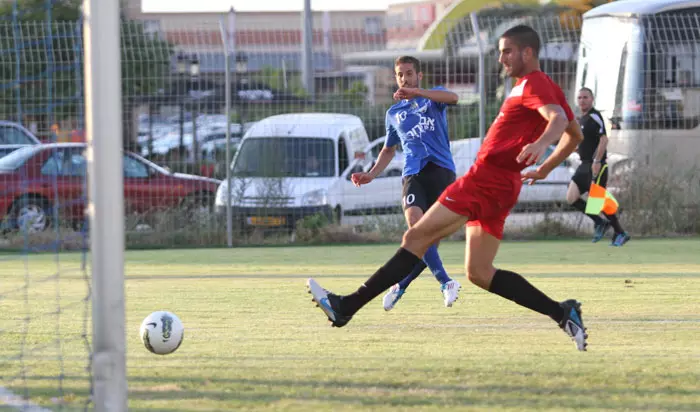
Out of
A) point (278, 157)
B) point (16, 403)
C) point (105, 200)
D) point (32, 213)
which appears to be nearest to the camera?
point (105, 200)

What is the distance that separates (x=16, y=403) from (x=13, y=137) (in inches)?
508

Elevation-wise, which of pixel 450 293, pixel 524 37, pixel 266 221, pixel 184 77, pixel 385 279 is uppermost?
pixel 184 77

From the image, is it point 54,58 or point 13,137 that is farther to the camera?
point 13,137

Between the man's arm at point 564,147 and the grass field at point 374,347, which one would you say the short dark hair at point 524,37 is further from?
the grass field at point 374,347

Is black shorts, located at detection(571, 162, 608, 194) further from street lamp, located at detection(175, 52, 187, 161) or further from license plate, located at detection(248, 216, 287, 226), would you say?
A: street lamp, located at detection(175, 52, 187, 161)

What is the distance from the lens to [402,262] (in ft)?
24.8

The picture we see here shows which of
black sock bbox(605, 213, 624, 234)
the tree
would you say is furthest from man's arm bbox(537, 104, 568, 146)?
black sock bbox(605, 213, 624, 234)

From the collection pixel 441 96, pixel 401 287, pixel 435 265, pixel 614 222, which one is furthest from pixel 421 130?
pixel 614 222

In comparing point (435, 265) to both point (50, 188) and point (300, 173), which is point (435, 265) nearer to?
point (300, 173)

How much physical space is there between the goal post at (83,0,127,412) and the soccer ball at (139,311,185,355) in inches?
78.7

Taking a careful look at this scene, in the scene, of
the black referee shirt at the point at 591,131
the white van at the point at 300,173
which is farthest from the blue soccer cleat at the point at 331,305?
the white van at the point at 300,173

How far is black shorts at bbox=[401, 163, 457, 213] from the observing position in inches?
378

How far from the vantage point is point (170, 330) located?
284 inches

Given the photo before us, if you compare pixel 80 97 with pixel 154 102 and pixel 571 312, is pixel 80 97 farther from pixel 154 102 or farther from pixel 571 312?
pixel 154 102
